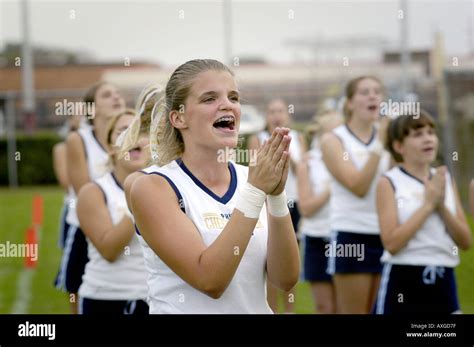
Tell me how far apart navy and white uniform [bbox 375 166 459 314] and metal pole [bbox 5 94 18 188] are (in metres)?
20.2

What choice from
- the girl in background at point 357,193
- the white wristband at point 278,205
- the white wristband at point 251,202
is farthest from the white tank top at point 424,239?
the white wristband at point 251,202

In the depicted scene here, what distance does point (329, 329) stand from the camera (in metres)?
3.75

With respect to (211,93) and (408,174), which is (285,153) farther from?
(408,174)

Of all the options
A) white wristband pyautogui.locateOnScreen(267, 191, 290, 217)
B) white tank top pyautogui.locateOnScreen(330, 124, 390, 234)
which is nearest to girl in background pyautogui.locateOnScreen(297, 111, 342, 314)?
white tank top pyautogui.locateOnScreen(330, 124, 390, 234)

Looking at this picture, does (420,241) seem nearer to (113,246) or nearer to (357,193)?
(357,193)

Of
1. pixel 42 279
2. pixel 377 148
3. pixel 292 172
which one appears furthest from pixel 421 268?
pixel 42 279

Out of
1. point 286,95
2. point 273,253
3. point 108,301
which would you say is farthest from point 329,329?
point 286,95

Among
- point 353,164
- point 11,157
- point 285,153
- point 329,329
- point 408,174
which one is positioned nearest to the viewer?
point 285,153

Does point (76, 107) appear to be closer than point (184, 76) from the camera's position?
No

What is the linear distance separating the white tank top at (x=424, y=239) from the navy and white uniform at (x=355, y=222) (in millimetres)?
810

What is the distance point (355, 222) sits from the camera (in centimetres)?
588

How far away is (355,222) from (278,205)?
2859 mm

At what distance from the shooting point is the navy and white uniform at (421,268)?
4.79 meters

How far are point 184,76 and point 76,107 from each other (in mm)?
3090
